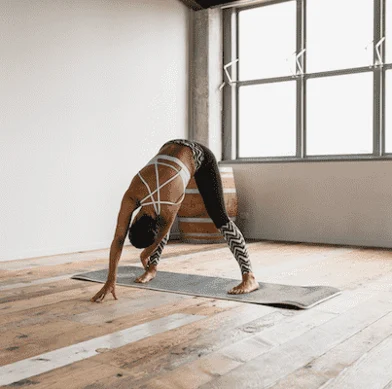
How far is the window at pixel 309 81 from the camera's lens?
16.2 ft

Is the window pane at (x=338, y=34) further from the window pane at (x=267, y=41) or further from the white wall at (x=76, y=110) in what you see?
the white wall at (x=76, y=110)

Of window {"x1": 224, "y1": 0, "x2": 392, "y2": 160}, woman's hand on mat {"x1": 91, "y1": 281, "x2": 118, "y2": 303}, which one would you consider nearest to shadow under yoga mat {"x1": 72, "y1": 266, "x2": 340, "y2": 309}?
woman's hand on mat {"x1": 91, "y1": 281, "x2": 118, "y2": 303}

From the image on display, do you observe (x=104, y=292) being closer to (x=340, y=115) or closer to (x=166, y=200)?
(x=166, y=200)

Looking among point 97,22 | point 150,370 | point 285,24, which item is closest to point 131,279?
point 150,370

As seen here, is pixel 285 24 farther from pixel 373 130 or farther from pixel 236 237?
pixel 236 237

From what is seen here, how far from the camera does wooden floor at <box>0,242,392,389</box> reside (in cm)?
153

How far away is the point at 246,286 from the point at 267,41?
3.51m

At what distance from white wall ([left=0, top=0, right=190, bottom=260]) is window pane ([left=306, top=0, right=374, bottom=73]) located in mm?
1388

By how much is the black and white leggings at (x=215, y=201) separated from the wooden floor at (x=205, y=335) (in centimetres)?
34

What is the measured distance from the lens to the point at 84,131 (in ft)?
14.9

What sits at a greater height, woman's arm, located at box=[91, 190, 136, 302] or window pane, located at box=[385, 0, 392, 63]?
window pane, located at box=[385, 0, 392, 63]

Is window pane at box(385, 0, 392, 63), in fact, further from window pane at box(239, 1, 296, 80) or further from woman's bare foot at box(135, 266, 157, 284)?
woman's bare foot at box(135, 266, 157, 284)

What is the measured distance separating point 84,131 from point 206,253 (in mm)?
1448

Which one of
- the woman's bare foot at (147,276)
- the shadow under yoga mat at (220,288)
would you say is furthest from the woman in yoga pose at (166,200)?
the woman's bare foot at (147,276)
